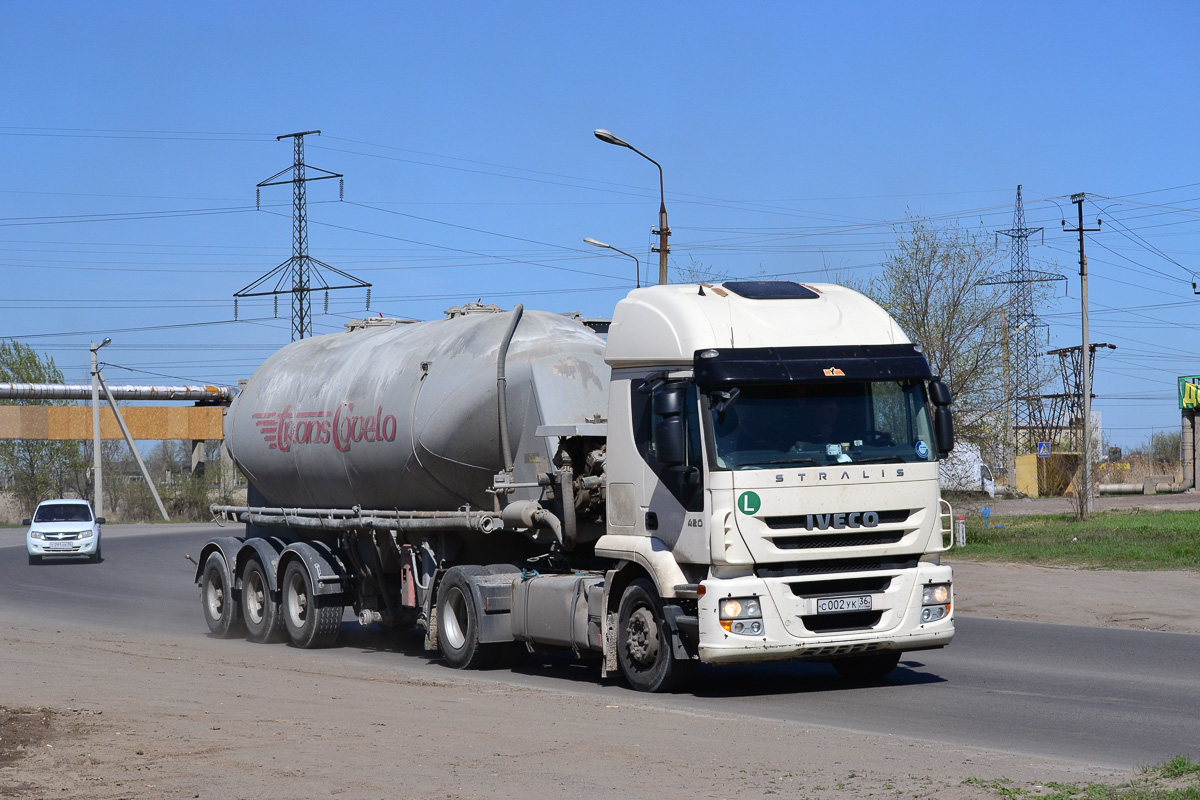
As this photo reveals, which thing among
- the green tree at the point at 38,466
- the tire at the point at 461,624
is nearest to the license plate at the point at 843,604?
the tire at the point at 461,624

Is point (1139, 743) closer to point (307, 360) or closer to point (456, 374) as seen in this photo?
point (456, 374)

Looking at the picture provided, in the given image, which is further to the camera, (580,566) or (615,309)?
(580,566)

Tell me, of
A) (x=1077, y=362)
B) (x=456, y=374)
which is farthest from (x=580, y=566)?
(x=1077, y=362)

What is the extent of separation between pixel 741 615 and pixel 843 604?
0.93 m

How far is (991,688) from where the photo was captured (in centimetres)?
1202

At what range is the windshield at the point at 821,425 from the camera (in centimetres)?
1116

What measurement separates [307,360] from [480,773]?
1157 centimetres

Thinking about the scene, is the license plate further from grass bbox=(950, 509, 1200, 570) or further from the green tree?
the green tree

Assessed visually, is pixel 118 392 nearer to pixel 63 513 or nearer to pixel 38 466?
pixel 38 466

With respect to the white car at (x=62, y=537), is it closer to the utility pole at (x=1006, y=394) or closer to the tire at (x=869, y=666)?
the utility pole at (x=1006, y=394)

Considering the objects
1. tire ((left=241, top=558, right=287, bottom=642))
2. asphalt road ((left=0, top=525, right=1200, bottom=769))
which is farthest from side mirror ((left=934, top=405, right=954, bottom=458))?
tire ((left=241, top=558, right=287, bottom=642))

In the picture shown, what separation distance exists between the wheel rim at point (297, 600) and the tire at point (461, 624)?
10.8ft

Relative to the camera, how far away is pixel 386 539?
16.5m

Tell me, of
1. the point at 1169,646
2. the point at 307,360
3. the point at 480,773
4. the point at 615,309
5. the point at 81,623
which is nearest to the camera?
the point at 480,773
